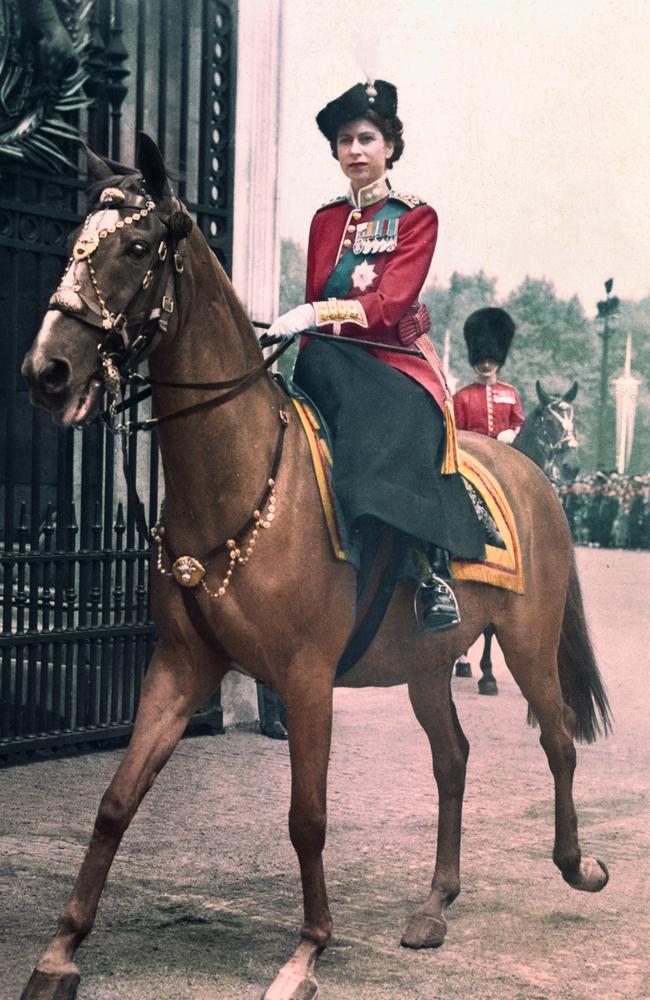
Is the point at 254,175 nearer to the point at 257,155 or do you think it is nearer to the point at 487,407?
the point at 257,155

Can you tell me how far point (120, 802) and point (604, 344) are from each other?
24811 mm

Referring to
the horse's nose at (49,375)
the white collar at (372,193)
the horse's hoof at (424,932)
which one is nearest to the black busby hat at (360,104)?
the white collar at (372,193)

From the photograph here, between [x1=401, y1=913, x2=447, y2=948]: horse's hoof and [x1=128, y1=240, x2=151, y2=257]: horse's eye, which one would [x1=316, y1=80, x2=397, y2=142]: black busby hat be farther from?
[x1=401, y1=913, x2=447, y2=948]: horse's hoof

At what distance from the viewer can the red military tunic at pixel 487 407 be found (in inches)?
404

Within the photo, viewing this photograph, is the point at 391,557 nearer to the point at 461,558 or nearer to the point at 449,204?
the point at 461,558

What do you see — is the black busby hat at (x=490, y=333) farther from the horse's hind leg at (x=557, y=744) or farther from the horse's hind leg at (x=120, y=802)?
the horse's hind leg at (x=120, y=802)

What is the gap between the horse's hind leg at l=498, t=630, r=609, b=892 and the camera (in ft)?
17.7

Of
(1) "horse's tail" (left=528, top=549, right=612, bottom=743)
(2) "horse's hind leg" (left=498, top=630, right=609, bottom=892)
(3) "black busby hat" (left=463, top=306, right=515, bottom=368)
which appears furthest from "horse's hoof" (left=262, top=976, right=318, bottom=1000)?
(3) "black busby hat" (left=463, top=306, right=515, bottom=368)

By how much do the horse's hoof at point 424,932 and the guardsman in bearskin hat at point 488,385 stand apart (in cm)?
579

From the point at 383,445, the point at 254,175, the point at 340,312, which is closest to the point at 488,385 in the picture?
the point at 254,175

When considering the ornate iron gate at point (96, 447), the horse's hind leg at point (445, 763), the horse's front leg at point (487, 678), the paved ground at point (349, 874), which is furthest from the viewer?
the horse's front leg at point (487, 678)

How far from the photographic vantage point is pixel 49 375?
12.2ft

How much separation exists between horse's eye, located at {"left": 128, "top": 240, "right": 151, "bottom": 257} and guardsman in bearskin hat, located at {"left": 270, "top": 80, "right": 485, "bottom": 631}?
0.75 meters

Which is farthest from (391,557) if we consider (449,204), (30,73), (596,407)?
(596,407)
